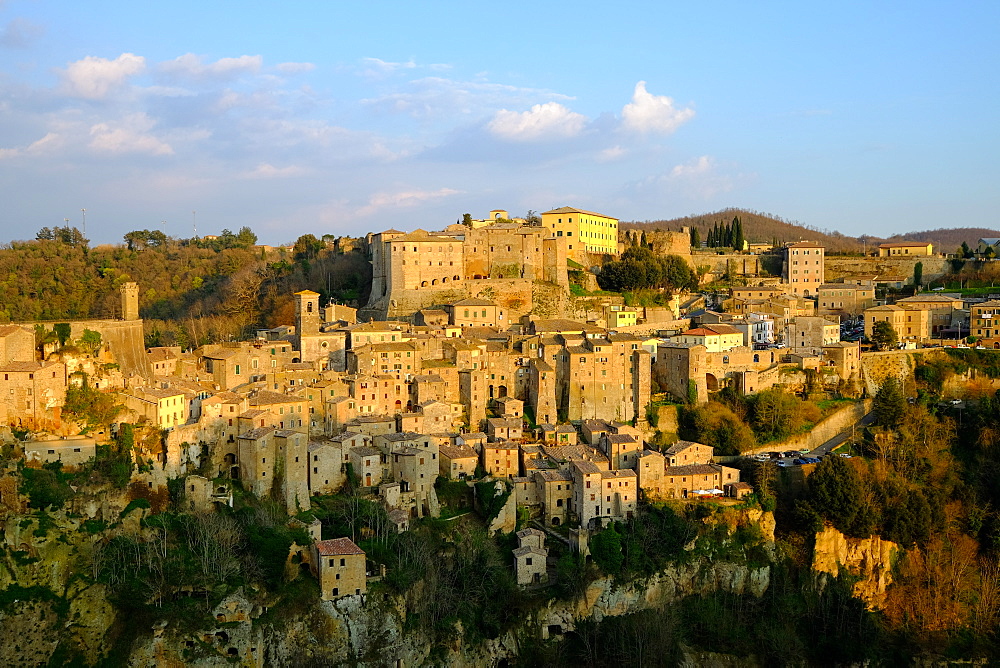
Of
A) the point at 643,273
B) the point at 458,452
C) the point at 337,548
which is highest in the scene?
the point at 643,273

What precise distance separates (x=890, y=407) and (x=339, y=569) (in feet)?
75.5

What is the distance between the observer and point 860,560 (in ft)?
107

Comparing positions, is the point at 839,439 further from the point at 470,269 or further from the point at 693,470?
the point at 470,269

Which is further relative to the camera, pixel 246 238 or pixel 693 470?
pixel 246 238

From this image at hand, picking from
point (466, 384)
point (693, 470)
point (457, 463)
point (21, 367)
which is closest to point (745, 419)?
point (693, 470)

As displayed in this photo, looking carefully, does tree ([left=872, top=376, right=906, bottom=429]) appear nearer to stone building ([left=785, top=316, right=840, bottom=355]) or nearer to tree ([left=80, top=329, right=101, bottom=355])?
stone building ([left=785, top=316, right=840, bottom=355])

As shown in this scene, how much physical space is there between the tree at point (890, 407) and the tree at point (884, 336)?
6.70 metres

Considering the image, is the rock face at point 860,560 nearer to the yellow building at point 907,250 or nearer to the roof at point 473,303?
the roof at point 473,303

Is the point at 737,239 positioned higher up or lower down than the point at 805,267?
higher up

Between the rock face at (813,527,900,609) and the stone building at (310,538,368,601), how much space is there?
15799mm

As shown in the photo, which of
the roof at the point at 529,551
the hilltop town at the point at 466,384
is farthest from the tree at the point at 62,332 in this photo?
the roof at the point at 529,551

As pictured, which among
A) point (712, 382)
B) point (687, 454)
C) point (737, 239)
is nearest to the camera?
point (687, 454)

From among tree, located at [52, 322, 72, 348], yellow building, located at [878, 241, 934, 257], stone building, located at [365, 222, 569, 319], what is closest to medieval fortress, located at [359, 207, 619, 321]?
stone building, located at [365, 222, 569, 319]

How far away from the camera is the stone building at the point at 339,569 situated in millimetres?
25469
